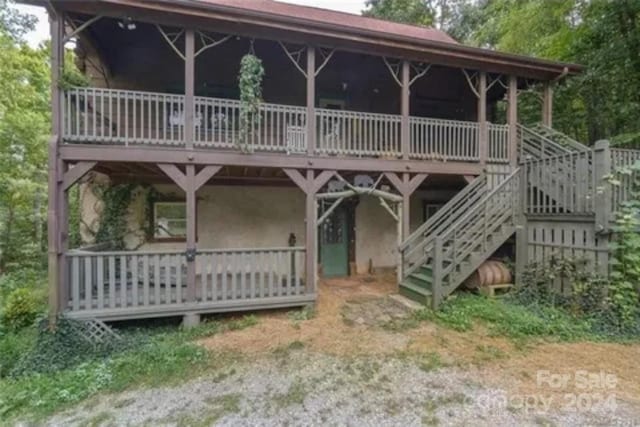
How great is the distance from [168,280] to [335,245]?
16.8ft

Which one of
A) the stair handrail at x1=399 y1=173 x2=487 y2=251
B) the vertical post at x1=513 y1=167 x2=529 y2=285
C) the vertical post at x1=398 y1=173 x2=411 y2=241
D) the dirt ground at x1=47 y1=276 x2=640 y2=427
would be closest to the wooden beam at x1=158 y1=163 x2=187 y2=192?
the dirt ground at x1=47 y1=276 x2=640 y2=427

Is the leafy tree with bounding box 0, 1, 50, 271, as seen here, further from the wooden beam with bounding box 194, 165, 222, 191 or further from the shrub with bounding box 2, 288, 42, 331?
the wooden beam with bounding box 194, 165, 222, 191

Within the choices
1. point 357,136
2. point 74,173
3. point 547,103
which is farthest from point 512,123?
point 74,173

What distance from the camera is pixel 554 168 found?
710cm

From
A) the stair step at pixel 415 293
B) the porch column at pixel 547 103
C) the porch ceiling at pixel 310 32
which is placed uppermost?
the porch ceiling at pixel 310 32

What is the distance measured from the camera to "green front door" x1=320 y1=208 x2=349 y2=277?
390 inches

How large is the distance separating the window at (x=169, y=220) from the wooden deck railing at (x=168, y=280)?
81.1 inches

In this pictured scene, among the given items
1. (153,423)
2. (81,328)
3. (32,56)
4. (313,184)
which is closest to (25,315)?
(81,328)

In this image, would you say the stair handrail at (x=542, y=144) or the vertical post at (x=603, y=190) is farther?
the stair handrail at (x=542, y=144)

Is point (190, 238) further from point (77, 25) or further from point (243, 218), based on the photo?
point (77, 25)

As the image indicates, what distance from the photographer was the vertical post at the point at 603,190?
19.5 feet

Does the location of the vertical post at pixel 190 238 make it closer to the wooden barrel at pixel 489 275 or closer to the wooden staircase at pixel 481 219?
the wooden staircase at pixel 481 219

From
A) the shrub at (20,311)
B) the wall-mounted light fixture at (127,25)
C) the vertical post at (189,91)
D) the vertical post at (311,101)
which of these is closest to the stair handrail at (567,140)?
the vertical post at (311,101)

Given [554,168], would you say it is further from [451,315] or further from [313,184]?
[313,184]
